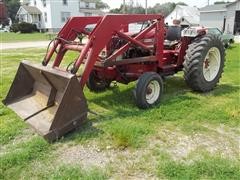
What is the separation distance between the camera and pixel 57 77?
14.5 feet

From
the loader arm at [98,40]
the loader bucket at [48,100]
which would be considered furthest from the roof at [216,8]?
the loader bucket at [48,100]

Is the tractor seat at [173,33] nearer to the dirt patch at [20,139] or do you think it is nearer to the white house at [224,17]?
the dirt patch at [20,139]

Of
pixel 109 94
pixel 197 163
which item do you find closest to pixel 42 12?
pixel 109 94

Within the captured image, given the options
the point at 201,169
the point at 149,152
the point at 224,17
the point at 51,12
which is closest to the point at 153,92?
the point at 149,152

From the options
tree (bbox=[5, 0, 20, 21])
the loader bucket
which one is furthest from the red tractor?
tree (bbox=[5, 0, 20, 21])

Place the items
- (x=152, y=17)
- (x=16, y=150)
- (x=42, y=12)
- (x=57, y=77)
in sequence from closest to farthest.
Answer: (x=16, y=150), (x=57, y=77), (x=152, y=17), (x=42, y=12)

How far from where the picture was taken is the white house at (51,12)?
4425 cm

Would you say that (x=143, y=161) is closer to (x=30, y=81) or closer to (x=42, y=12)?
(x=30, y=81)

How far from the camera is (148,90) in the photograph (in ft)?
17.7

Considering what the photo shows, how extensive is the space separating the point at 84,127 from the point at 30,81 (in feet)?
4.69

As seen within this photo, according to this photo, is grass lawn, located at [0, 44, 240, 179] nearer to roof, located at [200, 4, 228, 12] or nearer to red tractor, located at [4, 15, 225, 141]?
red tractor, located at [4, 15, 225, 141]

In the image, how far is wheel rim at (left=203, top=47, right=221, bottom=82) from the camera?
647 centimetres

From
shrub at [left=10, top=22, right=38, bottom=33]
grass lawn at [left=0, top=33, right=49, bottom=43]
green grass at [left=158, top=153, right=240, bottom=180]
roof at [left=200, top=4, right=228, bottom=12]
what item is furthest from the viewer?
shrub at [left=10, top=22, right=38, bottom=33]

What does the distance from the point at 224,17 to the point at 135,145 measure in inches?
1494
